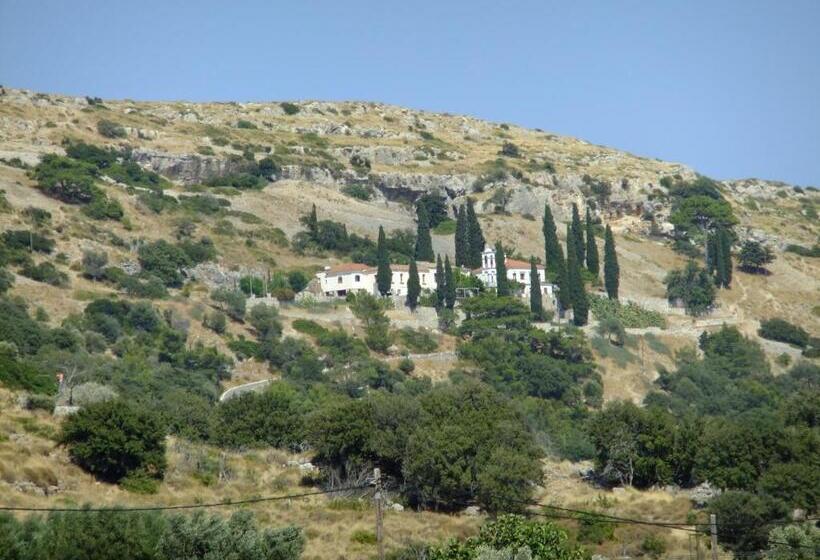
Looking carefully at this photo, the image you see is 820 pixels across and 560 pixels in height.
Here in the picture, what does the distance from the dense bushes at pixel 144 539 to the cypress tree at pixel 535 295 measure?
6900 centimetres

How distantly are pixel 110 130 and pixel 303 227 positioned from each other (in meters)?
29.1

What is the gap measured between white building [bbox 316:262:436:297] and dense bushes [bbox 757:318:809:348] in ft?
83.4

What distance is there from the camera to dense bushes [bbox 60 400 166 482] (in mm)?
41781

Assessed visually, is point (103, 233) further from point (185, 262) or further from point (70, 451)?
point (70, 451)

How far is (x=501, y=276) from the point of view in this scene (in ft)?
332

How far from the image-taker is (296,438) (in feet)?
175

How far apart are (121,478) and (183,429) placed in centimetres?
1091

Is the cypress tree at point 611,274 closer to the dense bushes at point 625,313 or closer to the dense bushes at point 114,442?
the dense bushes at point 625,313

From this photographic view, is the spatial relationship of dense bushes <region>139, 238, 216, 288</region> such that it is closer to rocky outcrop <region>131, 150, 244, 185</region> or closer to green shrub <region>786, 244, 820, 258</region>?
rocky outcrop <region>131, 150, 244, 185</region>

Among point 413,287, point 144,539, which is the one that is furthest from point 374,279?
point 144,539

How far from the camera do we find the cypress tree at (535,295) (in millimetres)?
99750

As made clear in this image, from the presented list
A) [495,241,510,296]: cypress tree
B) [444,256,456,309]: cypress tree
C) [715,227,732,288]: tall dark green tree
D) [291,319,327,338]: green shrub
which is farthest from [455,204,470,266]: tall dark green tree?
[291,319,327,338]: green shrub

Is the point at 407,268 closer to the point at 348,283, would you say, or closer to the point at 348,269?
the point at 348,269

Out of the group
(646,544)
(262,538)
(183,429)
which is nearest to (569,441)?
(183,429)
